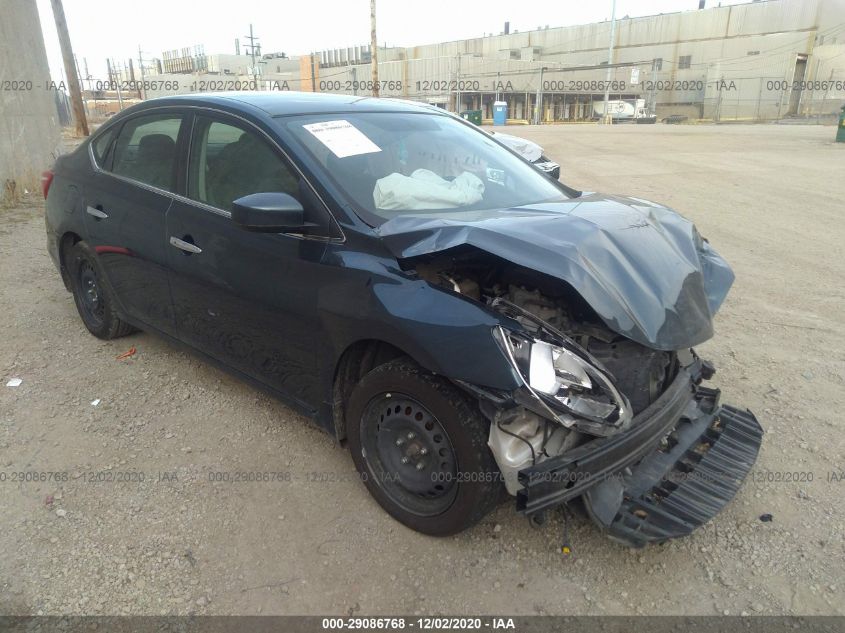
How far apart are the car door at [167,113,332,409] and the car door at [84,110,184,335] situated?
0.56ft

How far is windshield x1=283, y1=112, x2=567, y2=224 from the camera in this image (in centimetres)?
288

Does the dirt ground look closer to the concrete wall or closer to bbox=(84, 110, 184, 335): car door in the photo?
bbox=(84, 110, 184, 335): car door

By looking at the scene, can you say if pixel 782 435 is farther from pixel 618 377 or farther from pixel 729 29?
pixel 729 29

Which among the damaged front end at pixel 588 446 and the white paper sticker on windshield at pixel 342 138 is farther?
the white paper sticker on windshield at pixel 342 138

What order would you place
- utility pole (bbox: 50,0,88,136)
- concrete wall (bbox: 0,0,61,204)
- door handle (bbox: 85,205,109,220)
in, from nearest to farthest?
1. door handle (bbox: 85,205,109,220)
2. concrete wall (bbox: 0,0,61,204)
3. utility pole (bbox: 50,0,88,136)

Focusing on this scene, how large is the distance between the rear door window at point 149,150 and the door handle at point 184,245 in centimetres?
30

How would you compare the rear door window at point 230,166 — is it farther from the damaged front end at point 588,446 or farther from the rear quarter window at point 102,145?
the damaged front end at point 588,446

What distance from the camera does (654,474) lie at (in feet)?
8.45

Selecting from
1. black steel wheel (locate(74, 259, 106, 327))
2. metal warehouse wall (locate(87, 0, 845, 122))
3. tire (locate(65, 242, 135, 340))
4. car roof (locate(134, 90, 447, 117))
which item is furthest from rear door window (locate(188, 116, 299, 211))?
metal warehouse wall (locate(87, 0, 845, 122))

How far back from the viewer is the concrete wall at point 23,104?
33.2ft

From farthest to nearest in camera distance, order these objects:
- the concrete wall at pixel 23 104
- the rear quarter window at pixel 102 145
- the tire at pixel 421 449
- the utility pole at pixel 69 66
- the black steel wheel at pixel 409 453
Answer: the utility pole at pixel 69 66, the concrete wall at pixel 23 104, the rear quarter window at pixel 102 145, the black steel wheel at pixel 409 453, the tire at pixel 421 449

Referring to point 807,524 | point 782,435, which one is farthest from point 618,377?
point 782,435

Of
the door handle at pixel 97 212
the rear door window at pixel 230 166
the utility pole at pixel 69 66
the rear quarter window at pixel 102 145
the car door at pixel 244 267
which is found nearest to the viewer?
the car door at pixel 244 267

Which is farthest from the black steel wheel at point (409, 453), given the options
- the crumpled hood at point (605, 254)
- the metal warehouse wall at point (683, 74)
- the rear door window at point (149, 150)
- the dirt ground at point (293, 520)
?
the metal warehouse wall at point (683, 74)
